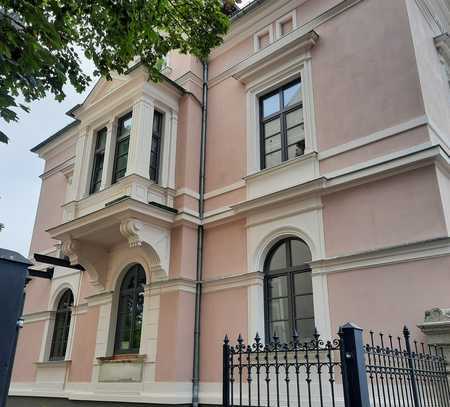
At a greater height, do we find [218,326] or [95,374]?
[218,326]

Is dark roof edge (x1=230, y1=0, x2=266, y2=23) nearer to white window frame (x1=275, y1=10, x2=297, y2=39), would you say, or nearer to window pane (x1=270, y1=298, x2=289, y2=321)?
white window frame (x1=275, y1=10, x2=297, y2=39)

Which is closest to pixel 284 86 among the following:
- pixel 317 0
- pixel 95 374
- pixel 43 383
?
pixel 317 0

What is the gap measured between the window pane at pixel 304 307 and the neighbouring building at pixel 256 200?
0.04m

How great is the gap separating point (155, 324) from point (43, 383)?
4.78 metres

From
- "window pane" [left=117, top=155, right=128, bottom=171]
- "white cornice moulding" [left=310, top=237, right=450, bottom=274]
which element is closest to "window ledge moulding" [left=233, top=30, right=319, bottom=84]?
"window pane" [left=117, top=155, right=128, bottom=171]

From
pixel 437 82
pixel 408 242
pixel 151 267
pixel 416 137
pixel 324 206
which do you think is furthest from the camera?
pixel 151 267

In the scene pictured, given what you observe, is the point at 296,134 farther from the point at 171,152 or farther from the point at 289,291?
the point at 289,291

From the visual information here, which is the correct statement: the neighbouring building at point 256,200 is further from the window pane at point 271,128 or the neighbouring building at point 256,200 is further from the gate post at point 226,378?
the gate post at point 226,378

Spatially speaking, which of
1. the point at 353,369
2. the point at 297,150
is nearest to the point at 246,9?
the point at 297,150

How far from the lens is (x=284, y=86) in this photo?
33.2 feet

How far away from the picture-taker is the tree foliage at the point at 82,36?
4887 mm

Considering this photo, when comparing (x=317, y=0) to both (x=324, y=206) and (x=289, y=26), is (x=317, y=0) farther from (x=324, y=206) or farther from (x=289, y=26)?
(x=324, y=206)

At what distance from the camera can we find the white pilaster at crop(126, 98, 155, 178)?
9.94 metres

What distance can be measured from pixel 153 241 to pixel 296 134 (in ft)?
12.6
